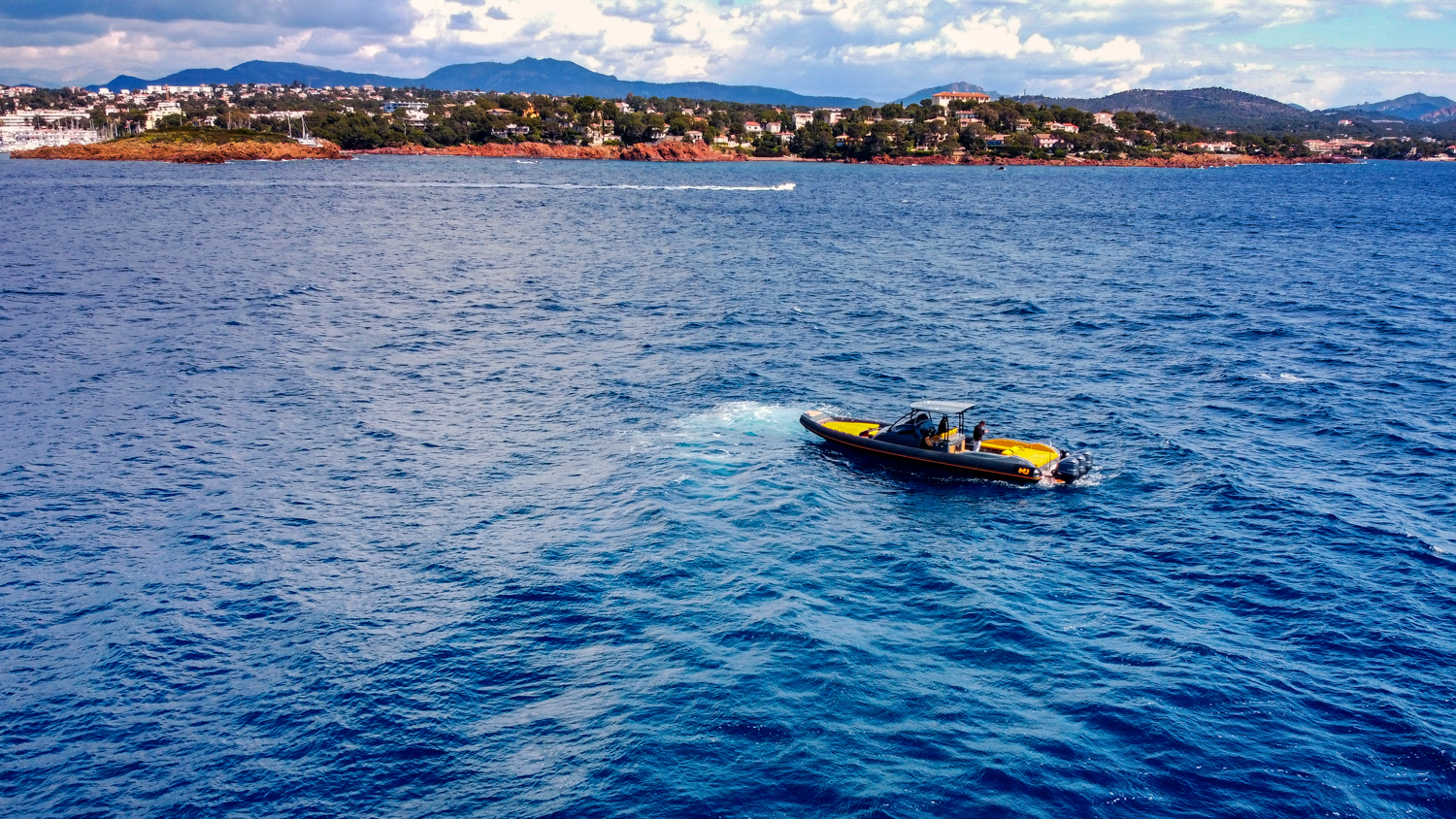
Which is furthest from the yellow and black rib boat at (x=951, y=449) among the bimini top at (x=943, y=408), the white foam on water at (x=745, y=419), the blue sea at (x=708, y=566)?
the white foam on water at (x=745, y=419)

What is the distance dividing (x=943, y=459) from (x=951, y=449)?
0.58m

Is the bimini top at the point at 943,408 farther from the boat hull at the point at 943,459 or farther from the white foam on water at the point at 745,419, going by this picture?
the white foam on water at the point at 745,419

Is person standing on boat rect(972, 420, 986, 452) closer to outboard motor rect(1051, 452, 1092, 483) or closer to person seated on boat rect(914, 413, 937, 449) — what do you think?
person seated on boat rect(914, 413, 937, 449)

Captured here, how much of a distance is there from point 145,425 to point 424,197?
124547mm

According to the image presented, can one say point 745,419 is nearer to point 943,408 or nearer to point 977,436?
point 943,408

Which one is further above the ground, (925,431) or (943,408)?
(943,408)

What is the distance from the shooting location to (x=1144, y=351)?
6356 centimetres

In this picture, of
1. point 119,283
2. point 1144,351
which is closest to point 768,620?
point 1144,351

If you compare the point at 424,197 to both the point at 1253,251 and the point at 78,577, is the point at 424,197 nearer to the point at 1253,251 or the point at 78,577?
the point at 1253,251

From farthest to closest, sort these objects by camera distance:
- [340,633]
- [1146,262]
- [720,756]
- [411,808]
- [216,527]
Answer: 1. [1146,262]
2. [216,527]
3. [340,633]
4. [720,756]
5. [411,808]

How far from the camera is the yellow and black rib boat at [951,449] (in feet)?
134

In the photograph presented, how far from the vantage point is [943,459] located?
138 feet

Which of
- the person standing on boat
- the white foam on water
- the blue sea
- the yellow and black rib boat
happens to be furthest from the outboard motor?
the white foam on water

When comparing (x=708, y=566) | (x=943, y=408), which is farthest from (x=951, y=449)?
(x=708, y=566)
